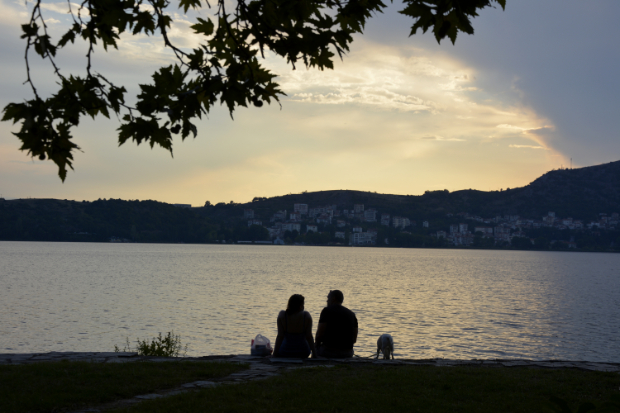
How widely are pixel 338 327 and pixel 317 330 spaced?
1.39 feet

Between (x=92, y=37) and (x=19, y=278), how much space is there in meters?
64.5

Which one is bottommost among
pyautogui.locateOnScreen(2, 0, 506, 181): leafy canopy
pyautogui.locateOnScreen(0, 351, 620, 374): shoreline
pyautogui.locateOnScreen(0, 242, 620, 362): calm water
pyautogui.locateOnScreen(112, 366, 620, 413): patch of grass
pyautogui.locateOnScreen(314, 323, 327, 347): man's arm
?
pyautogui.locateOnScreen(0, 242, 620, 362): calm water

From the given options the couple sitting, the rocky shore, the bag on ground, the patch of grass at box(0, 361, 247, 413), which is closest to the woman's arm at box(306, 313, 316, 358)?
the couple sitting

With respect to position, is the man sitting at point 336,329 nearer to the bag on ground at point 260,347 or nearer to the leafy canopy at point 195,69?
the bag on ground at point 260,347

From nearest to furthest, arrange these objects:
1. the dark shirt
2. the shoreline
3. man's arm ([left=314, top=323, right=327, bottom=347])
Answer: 1. the shoreline
2. the dark shirt
3. man's arm ([left=314, top=323, right=327, bottom=347])

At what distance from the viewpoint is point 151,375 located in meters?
7.98

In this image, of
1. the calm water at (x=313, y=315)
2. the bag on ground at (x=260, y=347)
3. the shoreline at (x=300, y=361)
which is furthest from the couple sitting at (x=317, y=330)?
the calm water at (x=313, y=315)

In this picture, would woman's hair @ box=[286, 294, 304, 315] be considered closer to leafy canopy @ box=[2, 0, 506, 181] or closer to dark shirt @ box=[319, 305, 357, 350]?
dark shirt @ box=[319, 305, 357, 350]

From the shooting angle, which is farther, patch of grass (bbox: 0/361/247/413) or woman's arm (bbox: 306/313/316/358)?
woman's arm (bbox: 306/313/316/358)

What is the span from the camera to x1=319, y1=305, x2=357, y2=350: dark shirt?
9492 millimetres

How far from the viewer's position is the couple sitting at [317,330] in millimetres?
9125

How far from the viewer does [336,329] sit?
959 centimetres

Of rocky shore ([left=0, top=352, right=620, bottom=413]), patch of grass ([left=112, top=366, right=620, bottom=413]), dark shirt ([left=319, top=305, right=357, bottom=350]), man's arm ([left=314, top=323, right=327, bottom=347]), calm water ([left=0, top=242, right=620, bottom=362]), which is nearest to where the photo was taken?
patch of grass ([left=112, top=366, right=620, bottom=413])

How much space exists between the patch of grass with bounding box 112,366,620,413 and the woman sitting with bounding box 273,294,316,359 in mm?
1009
